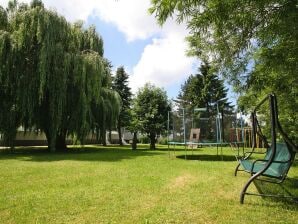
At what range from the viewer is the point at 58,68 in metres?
14.9

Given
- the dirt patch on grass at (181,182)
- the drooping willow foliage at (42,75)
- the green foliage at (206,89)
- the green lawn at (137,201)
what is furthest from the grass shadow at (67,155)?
the green foliage at (206,89)

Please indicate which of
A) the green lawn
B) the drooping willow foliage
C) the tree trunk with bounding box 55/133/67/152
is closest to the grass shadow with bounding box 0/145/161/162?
the drooping willow foliage

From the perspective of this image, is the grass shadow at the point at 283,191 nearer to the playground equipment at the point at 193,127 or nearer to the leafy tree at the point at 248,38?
the leafy tree at the point at 248,38

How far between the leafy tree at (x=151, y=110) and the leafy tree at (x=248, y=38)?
43.0ft

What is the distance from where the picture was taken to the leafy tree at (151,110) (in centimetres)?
2095

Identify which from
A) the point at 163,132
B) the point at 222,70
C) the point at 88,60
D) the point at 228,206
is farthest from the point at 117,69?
the point at 228,206

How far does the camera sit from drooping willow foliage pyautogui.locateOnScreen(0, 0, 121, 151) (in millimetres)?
14391

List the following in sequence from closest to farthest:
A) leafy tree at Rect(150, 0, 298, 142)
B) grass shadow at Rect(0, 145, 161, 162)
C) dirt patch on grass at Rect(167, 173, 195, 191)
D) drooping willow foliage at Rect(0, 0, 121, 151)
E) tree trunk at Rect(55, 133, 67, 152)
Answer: leafy tree at Rect(150, 0, 298, 142), dirt patch on grass at Rect(167, 173, 195, 191), grass shadow at Rect(0, 145, 161, 162), drooping willow foliage at Rect(0, 0, 121, 151), tree trunk at Rect(55, 133, 67, 152)

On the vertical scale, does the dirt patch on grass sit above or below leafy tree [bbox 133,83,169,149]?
below

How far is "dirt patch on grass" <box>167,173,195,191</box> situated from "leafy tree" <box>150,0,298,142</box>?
7.24ft

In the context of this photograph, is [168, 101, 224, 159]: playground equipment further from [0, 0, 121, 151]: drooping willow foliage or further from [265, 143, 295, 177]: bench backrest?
[265, 143, 295, 177]: bench backrest

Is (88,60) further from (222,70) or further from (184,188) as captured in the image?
(184,188)

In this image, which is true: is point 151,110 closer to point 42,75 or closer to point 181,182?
point 42,75

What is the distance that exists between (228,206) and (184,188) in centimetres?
142
